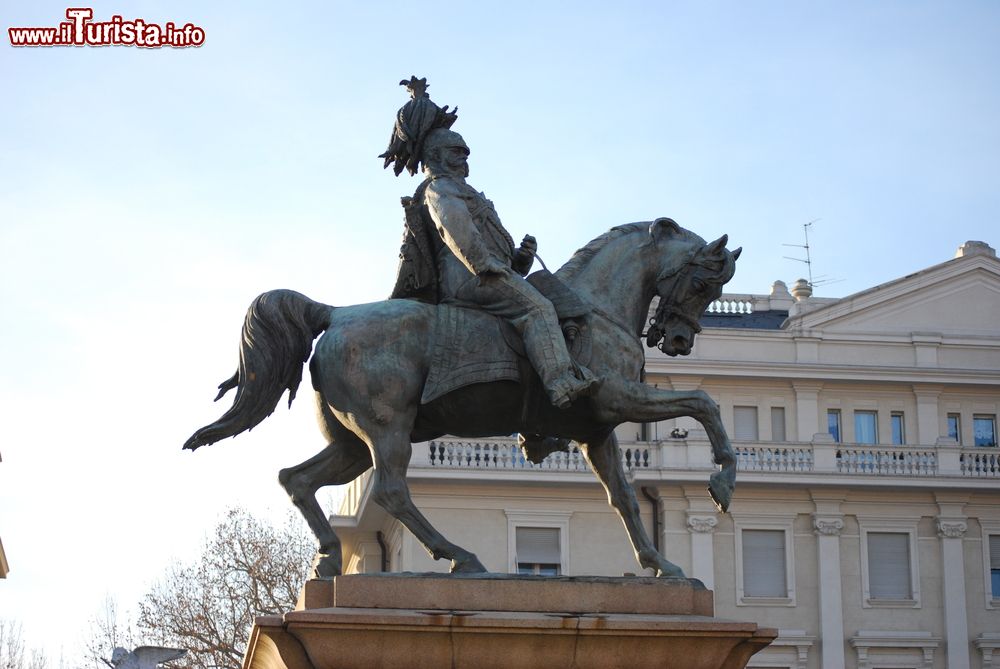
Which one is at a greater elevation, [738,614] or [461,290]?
[738,614]

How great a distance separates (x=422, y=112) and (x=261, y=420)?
2.48 m

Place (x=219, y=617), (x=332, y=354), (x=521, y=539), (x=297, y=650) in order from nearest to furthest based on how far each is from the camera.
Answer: (x=297, y=650), (x=332, y=354), (x=521, y=539), (x=219, y=617)

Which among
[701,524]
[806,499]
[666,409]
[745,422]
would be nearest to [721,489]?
[666,409]

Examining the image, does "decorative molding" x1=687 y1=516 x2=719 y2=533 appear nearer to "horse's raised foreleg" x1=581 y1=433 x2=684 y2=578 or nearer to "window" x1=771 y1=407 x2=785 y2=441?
"window" x1=771 y1=407 x2=785 y2=441

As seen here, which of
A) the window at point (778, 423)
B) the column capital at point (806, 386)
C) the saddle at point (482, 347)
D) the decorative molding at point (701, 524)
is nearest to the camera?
the saddle at point (482, 347)

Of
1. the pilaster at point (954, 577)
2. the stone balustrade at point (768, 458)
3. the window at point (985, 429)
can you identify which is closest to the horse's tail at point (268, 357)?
the stone balustrade at point (768, 458)

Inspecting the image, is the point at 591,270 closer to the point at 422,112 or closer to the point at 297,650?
the point at 422,112

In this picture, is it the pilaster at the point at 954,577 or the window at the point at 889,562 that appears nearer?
the pilaster at the point at 954,577

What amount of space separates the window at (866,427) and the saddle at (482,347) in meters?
37.8

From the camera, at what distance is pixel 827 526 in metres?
46.4

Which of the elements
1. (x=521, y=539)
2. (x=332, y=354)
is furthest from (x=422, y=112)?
(x=521, y=539)

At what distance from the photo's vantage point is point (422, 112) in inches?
512

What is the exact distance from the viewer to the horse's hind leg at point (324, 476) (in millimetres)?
12164

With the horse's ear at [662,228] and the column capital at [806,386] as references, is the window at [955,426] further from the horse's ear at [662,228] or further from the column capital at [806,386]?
the horse's ear at [662,228]
